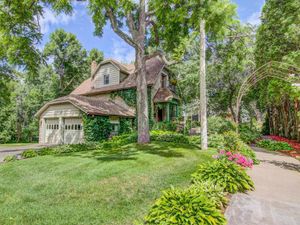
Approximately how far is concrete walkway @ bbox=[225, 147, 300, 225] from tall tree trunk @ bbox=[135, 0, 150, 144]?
7.49 metres

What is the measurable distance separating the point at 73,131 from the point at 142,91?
30.0 ft

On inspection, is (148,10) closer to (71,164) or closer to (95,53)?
(71,164)

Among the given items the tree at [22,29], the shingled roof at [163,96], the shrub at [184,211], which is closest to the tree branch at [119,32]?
the tree at [22,29]

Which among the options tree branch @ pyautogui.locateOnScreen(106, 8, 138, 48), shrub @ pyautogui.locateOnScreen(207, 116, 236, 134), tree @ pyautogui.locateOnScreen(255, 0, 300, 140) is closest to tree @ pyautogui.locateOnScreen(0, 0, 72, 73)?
tree branch @ pyautogui.locateOnScreen(106, 8, 138, 48)

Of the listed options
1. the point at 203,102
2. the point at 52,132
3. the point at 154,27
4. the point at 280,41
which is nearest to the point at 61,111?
the point at 52,132

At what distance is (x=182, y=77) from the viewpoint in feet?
75.3

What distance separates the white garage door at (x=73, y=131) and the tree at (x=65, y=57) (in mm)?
15610

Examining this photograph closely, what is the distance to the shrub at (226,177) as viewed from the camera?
503 cm

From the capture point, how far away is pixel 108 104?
19875 millimetres

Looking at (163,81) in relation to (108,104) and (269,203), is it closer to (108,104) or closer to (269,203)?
(108,104)

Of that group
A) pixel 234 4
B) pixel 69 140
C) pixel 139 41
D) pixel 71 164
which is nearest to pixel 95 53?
pixel 69 140

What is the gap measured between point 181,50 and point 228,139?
6.74 meters

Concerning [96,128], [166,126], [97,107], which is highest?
[97,107]

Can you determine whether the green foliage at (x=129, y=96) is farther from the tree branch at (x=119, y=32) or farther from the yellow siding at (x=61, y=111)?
the tree branch at (x=119, y=32)
